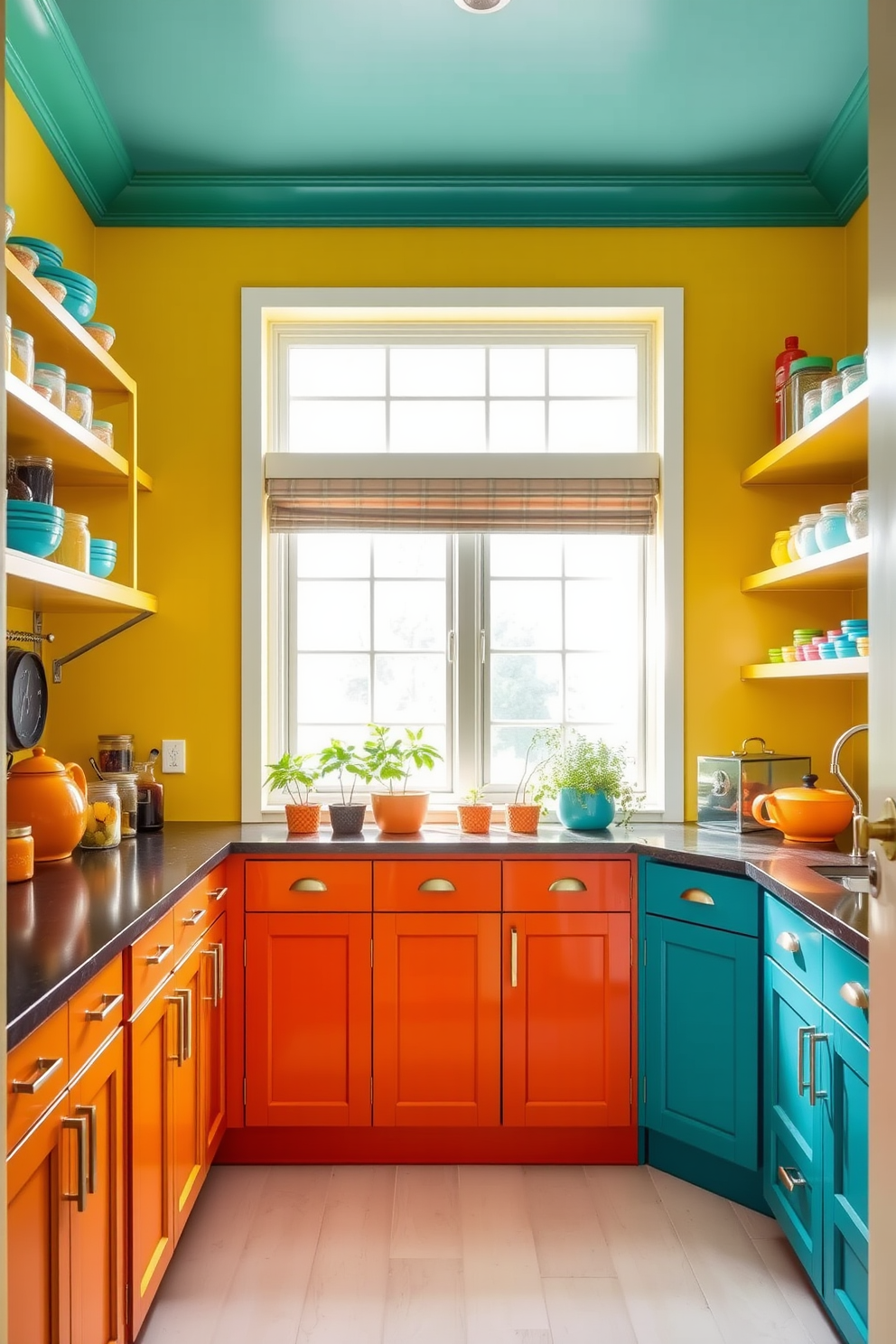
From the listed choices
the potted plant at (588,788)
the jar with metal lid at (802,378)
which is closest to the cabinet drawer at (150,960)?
the potted plant at (588,788)

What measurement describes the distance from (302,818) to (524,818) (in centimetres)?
67

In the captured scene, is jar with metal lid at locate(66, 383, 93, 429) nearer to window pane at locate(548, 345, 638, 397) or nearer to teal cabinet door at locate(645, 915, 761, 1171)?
window pane at locate(548, 345, 638, 397)

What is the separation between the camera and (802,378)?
9.28ft

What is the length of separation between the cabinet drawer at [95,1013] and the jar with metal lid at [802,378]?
94.7 inches

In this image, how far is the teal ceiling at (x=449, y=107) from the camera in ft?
7.68

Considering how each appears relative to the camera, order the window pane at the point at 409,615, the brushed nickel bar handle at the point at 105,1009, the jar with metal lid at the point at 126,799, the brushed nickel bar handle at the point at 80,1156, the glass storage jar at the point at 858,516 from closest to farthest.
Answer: the brushed nickel bar handle at the point at 80,1156 → the brushed nickel bar handle at the point at 105,1009 → the glass storage jar at the point at 858,516 → the jar with metal lid at the point at 126,799 → the window pane at the point at 409,615

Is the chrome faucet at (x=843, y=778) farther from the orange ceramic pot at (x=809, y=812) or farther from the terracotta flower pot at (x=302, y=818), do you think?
the terracotta flower pot at (x=302, y=818)

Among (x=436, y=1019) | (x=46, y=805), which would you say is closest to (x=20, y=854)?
(x=46, y=805)

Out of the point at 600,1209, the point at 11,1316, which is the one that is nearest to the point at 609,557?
the point at 600,1209

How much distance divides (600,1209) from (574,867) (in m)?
0.87

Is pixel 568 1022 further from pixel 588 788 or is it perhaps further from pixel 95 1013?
pixel 95 1013

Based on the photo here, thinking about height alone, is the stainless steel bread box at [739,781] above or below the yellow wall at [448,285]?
below

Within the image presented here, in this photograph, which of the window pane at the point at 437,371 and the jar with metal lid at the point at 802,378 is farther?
the window pane at the point at 437,371

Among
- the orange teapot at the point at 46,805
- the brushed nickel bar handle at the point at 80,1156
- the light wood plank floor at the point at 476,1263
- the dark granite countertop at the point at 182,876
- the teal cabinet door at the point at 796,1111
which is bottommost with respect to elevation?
Answer: the light wood plank floor at the point at 476,1263
